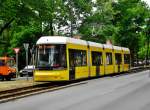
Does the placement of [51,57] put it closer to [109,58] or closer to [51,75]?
[51,75]

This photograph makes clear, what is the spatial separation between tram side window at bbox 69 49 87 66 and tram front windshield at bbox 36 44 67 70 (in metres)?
1.14

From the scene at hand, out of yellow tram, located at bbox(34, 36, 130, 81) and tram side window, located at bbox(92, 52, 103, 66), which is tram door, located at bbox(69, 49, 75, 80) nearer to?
yellow tram, located at bbox(34, 36, 130, 81)

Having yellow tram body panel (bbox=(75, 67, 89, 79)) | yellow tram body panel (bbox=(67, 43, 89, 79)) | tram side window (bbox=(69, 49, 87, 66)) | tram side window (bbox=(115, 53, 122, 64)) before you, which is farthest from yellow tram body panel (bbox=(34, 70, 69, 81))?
tram side window (bbox=(115, 53, 122, 64))

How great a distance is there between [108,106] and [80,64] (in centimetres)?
1882

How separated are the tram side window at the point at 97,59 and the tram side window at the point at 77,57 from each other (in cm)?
284

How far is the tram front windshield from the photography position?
32875 mm

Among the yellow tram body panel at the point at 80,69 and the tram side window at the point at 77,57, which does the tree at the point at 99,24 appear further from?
the tram side window at the point at 77,57

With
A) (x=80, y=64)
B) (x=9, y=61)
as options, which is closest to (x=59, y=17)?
(x=9, y=61)

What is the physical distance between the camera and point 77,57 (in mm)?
36062

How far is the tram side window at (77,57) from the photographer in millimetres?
34500

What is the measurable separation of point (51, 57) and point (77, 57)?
3568 mm

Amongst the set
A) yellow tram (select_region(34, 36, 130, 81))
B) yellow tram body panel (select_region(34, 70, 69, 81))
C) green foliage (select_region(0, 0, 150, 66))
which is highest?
green foliage (select_region(0, 0, 150, 66))

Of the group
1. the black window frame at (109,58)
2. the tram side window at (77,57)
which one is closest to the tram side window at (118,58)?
the black window frame at (109,58)

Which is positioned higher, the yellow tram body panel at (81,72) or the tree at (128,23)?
the tree at (128,23)
